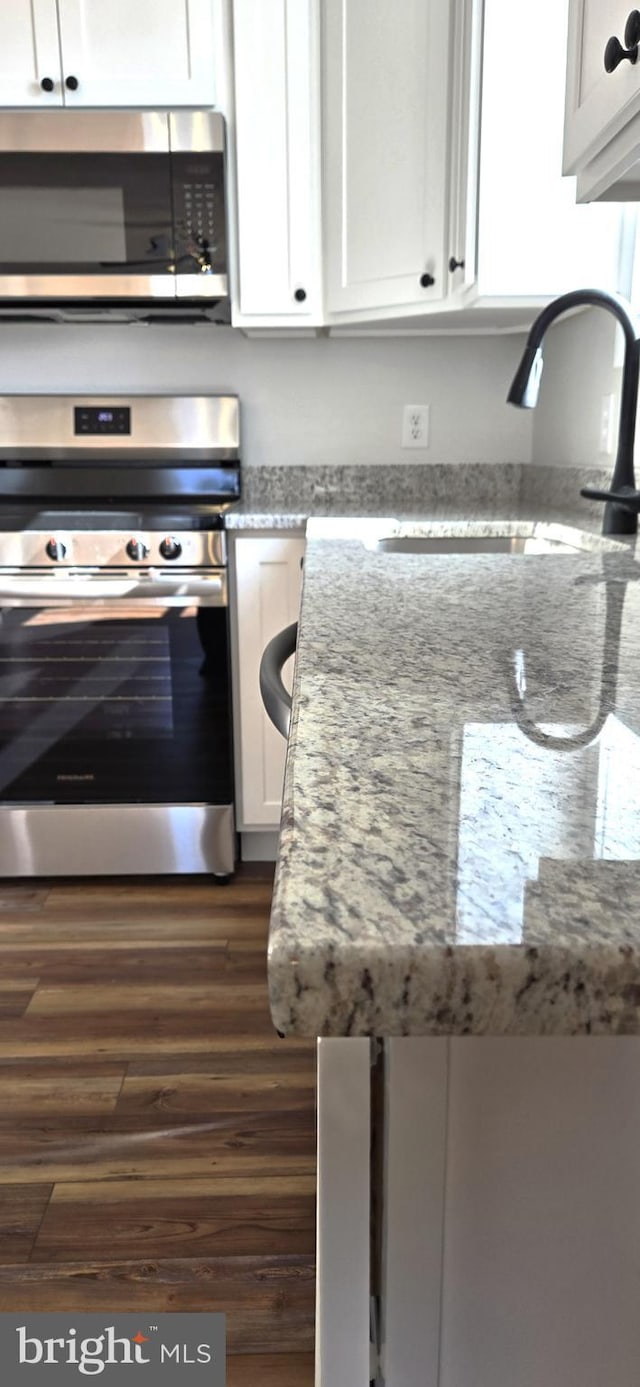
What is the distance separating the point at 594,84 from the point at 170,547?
1.41m

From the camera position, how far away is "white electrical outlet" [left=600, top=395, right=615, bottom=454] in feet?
6.78

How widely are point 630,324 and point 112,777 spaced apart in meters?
1.49

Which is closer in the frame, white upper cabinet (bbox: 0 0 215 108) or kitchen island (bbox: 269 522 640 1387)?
kitchen island (bbox: 269 522 640 1387)

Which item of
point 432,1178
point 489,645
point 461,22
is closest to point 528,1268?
point 432,1178

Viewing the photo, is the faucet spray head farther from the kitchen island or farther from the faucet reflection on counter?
the kitchen island

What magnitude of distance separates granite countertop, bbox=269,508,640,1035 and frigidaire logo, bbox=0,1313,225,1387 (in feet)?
2.43

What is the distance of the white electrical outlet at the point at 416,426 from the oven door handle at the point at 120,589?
761mm

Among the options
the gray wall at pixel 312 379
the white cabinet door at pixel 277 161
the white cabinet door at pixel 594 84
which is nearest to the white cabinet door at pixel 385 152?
the white cabinet door at pixel 277 161

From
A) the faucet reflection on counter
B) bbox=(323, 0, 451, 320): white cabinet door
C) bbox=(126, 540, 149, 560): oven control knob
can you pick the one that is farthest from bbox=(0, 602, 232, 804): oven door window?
the faucet reflection on counter

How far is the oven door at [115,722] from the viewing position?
232 centimetres

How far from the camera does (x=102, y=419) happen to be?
2658 mm

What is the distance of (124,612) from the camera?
7.62 feet

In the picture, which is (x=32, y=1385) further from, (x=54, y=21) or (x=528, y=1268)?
(x=54, y=21)

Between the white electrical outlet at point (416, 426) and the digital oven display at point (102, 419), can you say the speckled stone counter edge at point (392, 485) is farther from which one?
the digital oven display at point (102, 419)
